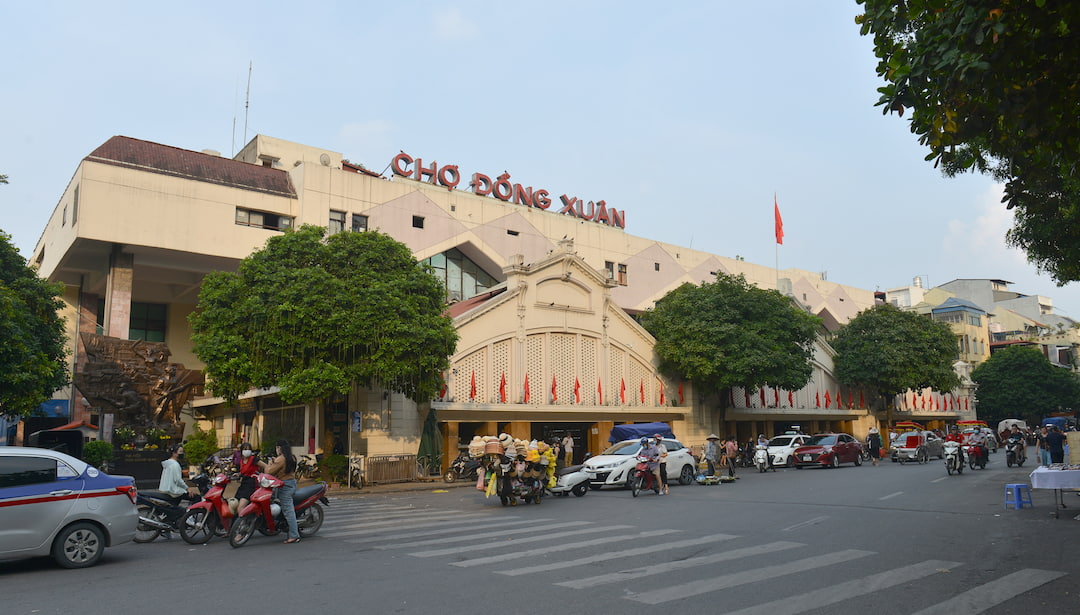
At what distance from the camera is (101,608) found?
7469 mm

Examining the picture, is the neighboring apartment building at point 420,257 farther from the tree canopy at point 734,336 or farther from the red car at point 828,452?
the red car at point 828,452

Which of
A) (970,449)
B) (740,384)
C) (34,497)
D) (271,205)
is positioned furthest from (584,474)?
(271,205)

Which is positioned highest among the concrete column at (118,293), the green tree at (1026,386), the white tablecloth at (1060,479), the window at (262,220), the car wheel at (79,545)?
the window at (262,220)

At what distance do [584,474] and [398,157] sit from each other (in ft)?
89.8

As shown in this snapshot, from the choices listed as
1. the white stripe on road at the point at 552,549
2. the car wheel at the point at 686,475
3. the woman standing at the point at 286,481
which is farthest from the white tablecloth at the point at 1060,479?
the woman standing at the point at 286,481

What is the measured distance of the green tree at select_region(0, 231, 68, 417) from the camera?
67.4 feet

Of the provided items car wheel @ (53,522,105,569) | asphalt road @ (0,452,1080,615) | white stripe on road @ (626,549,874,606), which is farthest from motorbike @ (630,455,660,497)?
car wheel @ (53,522,105,569)

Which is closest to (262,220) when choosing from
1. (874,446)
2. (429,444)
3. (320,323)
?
(320,323)

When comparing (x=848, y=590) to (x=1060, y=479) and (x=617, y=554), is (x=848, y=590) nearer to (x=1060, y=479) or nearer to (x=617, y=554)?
(x=617, y=554)

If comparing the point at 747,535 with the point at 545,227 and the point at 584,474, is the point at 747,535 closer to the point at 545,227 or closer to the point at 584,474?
the point at 584,474

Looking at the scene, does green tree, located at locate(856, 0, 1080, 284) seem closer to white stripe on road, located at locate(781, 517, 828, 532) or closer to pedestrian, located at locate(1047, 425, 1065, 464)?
white stripe on road, located at locate(781, 517, 828, 532)

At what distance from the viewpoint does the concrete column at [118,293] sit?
34.0 metres

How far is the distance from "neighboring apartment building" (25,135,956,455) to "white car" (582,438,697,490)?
31.0ft

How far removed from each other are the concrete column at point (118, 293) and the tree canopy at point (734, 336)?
85.5 feet
